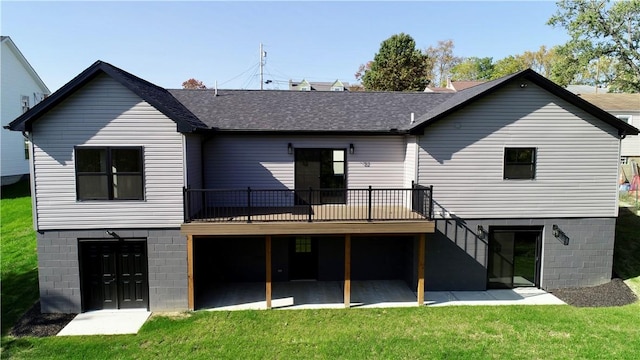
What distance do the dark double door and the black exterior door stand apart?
5.32 meters

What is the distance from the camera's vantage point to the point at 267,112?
12.7 meters

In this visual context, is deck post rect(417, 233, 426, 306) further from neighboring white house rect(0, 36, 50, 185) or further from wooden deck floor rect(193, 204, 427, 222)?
neighboring white house rect(0, 36, 50, 185)

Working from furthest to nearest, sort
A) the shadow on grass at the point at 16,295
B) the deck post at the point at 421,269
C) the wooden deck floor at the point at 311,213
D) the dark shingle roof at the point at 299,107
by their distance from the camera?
the deck post at the point at 421,269 < the wooden deck floor at the point at 311,213 < the shadow on grass at the point at 16,295 < the dark shingle roof at the point at 299,107

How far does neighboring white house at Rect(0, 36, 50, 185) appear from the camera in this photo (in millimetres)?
21172

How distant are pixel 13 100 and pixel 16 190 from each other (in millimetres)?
5981

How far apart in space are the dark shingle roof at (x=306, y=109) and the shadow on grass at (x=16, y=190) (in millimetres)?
12417

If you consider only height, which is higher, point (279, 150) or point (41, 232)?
point (279, 150)

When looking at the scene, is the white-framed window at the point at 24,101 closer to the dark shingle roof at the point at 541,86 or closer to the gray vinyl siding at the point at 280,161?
the gray vinyl siding at the point at 280,161

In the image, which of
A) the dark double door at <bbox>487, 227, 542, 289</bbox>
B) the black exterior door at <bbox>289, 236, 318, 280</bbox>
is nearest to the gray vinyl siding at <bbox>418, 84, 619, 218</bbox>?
the dark double door at <bbox>487, 227, 542, 289</bbox>

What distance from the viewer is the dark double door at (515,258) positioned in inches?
438

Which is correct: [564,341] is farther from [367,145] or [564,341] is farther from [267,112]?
[267,112]

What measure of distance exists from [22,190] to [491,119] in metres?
23.4

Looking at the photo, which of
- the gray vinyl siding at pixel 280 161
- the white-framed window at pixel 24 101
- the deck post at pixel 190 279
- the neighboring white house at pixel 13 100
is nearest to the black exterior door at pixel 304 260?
the gray vinyl siding at pixel 280 161

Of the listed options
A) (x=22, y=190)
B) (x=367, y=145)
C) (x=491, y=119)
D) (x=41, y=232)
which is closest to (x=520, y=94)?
(x=491, y=119)
